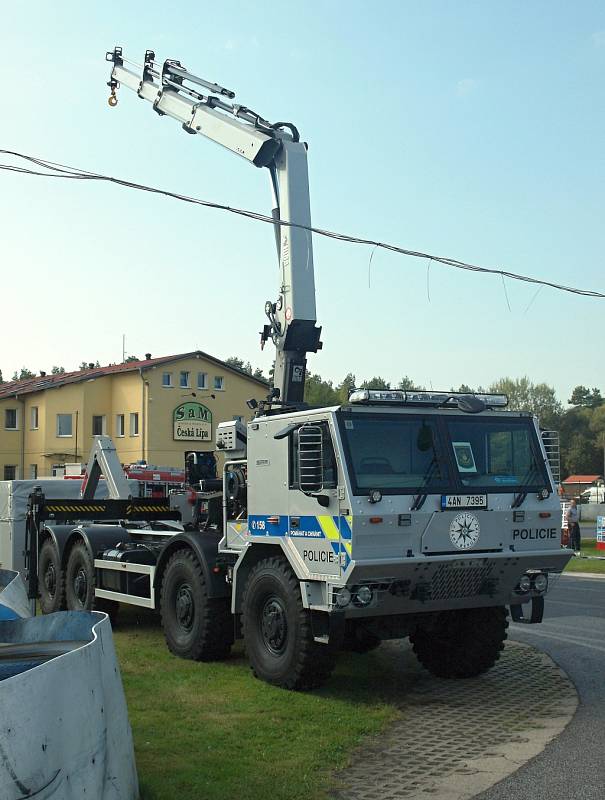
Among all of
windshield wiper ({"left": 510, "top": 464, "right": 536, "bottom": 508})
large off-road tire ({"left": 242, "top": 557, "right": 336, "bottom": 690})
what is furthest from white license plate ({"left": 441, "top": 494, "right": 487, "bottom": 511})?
large off-road tire ({"left": 242, "top": 557, "right": 336, "bottom": 690})

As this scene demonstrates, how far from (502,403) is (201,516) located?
162 inches

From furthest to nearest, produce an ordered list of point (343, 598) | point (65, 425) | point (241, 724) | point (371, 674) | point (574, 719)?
point (65, 425)
point (371, 674)
point (343, 598)
point (574, 719)
point (241, 724)

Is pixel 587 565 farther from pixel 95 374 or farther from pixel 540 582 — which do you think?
pixel 95 374

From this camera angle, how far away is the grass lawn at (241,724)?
20.1 ft

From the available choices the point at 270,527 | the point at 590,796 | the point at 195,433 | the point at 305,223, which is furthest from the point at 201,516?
the point at 195,433

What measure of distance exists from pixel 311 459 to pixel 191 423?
46905mm

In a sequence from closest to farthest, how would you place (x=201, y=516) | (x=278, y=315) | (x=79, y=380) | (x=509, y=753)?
(x=509, y=753) < (x=201, y=516) < (x=278, y=315) < (x=79, y=380)

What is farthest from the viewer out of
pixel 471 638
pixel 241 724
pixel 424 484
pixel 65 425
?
pixel 65 425

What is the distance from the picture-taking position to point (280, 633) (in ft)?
28.9

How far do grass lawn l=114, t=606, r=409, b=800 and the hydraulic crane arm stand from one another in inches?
141

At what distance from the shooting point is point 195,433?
179 ft

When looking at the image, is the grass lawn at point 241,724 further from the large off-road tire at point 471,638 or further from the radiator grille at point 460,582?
the radiator grille at point 460,582

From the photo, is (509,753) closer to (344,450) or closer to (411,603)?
(411,603)

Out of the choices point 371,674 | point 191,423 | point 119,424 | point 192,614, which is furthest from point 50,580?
point 119,424
